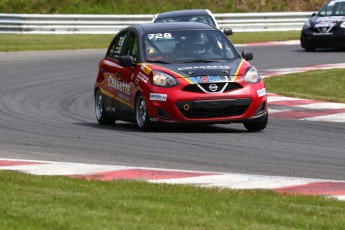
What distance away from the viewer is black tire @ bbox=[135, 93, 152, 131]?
48.0ft

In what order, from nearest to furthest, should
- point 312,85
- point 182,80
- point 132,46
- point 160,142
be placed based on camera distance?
point 160,142
point 182,80
point 132,46
point 312,85

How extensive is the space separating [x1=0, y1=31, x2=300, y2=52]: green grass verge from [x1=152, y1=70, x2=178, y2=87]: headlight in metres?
18.9

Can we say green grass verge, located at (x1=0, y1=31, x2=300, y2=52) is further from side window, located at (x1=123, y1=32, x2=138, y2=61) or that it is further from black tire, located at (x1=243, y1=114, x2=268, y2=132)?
black tire, located at (x1=243, y1=114, x2=268, y2=132)

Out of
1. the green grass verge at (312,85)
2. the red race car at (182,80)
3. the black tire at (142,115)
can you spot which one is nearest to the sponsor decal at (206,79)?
the red race car at (182,80)

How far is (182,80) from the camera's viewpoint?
14.4m

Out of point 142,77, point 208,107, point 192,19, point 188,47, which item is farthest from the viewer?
point 192,19

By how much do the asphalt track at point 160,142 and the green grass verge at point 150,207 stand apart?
168cm

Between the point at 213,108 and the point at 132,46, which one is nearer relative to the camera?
the point at 213,108

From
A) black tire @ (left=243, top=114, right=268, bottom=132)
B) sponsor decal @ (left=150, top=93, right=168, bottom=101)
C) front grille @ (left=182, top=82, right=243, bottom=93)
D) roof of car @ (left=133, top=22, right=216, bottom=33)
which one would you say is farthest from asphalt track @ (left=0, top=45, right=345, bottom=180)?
roof of car @ (left=133, top=22, right=216, bottom=33)

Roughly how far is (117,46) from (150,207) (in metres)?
8.51

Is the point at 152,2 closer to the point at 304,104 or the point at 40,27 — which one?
the point at 40,27

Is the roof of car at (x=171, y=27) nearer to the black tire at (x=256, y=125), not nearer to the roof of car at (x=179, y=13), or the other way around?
the black tire at (x=256, y=125)

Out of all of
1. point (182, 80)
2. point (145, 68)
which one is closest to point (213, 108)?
point (182, 80)

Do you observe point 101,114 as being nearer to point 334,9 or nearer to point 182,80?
point 182,80
